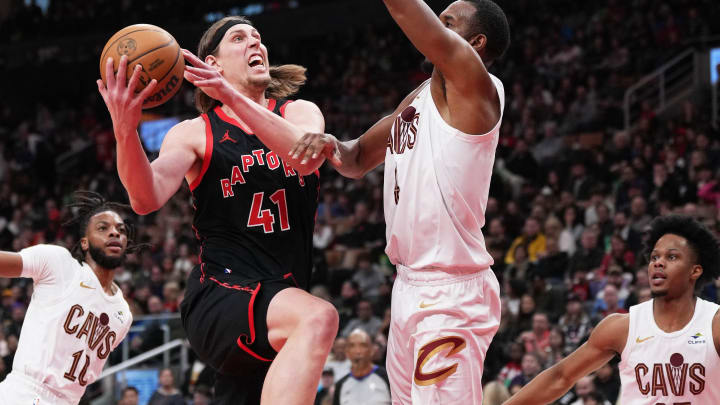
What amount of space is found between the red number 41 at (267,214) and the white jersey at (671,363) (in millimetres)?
2249

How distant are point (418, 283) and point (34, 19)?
24.6 metres

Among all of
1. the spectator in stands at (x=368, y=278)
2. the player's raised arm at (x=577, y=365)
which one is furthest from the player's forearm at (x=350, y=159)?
the spectator in stands at (x=368, y=278)

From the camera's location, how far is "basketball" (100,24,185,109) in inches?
146

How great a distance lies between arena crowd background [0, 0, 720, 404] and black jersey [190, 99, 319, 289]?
539 cm

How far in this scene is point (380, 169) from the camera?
16125 millimetres

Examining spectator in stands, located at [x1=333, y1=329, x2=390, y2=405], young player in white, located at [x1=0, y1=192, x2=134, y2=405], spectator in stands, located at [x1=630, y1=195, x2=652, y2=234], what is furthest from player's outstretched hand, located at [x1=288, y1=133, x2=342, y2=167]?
spectator in stands, located at [x1=630, y1=195, x2=652, y2=234]

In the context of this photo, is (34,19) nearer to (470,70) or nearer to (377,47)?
(377,47)

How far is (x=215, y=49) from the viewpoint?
14.7 feet

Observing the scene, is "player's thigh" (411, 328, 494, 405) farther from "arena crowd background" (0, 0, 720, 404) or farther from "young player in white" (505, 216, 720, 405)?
"arena crowd background" (0, 0, 720, 404)

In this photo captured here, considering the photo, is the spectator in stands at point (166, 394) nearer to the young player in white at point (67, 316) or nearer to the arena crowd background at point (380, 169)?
the arena crowd background at point (380, 169)

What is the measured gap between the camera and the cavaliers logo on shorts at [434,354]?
365 centimetres

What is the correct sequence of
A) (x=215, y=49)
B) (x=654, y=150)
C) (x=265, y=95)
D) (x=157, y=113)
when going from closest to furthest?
(x=215, y=49) → (x=265, y=95) → (x=654, y=150) → (x=157, y=113)

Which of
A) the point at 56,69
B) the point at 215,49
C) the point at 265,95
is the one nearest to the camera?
the point at 215,49

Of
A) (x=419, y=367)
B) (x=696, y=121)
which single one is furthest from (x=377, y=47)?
(x=419, y=367)
